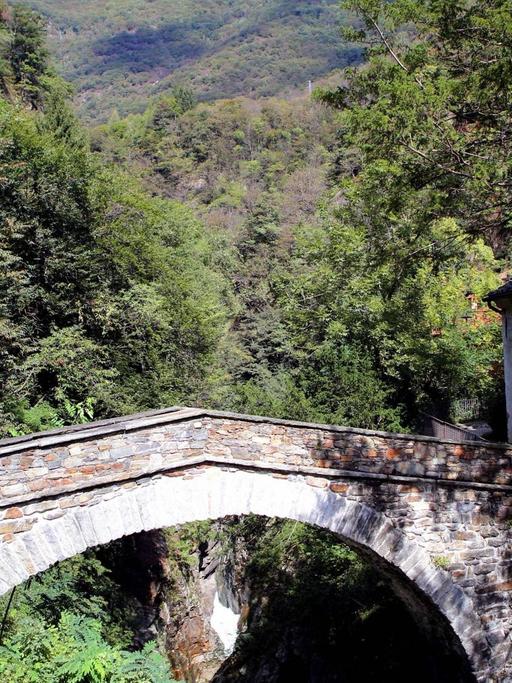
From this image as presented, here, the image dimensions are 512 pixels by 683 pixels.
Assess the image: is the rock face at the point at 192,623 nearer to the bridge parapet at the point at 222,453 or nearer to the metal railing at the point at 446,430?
the metal railing at the point at 446,430

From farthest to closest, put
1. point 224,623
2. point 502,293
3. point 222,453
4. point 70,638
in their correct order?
1. point 224,623
2. point 502,293
3. point 70,638
4. point 222,453

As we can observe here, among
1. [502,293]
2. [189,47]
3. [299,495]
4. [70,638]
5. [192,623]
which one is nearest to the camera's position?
[299,495]

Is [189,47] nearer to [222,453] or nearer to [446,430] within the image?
[446,430]

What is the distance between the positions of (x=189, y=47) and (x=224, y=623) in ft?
356

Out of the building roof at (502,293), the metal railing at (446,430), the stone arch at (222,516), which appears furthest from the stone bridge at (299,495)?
the metal railing at (446,430)

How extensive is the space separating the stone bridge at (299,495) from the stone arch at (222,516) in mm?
12

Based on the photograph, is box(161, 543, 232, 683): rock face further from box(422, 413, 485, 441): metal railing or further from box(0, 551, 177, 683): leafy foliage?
box(422, 413, 485, 441): metal railing

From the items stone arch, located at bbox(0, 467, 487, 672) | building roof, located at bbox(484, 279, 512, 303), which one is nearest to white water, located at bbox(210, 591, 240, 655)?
stone arch, located at bbox(0, 467, 487, 672)

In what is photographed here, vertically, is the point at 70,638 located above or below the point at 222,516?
below

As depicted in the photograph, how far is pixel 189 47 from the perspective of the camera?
105312 millimetres

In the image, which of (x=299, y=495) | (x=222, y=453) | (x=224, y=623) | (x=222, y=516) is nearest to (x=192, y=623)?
(x=224, y=623)

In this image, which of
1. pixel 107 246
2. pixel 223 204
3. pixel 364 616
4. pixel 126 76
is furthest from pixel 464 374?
pixel 126 76

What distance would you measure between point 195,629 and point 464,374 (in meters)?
8.98

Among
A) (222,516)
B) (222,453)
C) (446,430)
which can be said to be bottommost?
(222,516)
